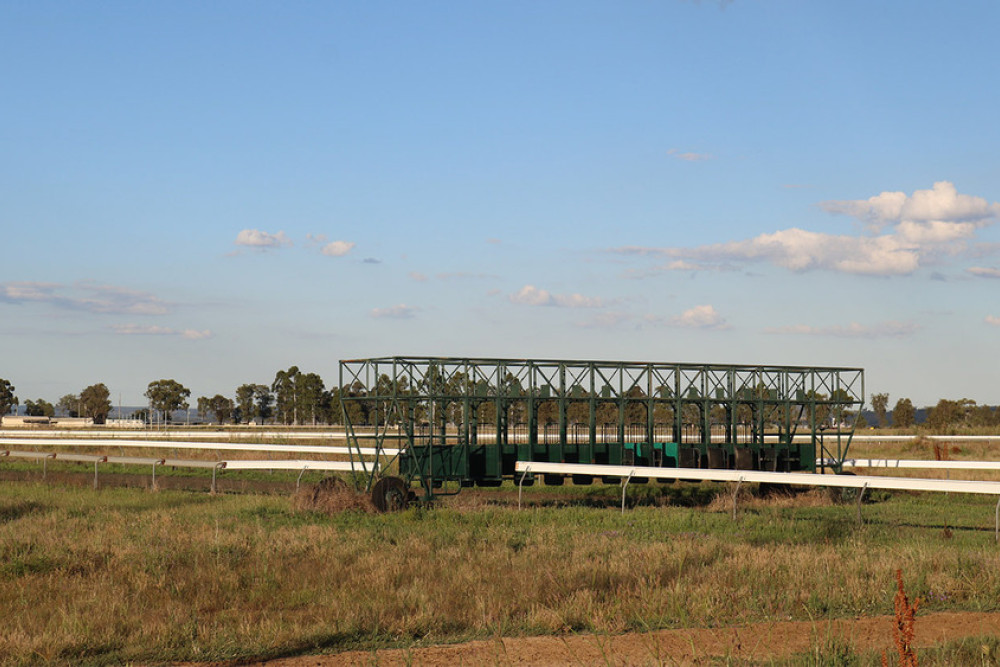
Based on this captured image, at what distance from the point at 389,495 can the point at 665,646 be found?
38.8 ft

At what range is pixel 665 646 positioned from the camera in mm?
10188

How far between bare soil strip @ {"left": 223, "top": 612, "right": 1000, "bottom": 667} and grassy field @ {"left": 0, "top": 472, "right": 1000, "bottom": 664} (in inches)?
11.1

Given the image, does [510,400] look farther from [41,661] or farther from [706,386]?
[41,661]

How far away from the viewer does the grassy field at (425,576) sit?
10820mm

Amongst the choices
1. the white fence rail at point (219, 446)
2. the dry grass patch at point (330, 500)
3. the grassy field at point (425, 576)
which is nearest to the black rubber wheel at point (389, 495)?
the dry grass patch at point (330, 500)

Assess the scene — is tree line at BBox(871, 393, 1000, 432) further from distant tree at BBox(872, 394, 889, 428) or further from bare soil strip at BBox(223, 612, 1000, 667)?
bare soil strip at BBox(223, 612, 1000, 667)

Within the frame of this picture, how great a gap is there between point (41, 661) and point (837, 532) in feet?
43.9

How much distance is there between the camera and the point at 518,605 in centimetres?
1191

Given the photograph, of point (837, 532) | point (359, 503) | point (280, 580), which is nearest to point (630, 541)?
point (837, 532)

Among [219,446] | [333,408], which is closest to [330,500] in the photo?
[219,446]

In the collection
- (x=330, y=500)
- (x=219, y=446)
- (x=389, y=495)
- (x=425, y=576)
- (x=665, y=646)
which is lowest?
(x=665, y=646)

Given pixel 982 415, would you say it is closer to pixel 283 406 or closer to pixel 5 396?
pixel 283 406

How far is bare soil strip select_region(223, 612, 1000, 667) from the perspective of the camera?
967 centimetres

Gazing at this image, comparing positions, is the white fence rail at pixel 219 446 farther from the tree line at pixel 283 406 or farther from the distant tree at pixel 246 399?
the distant tree at pixel 246 399
